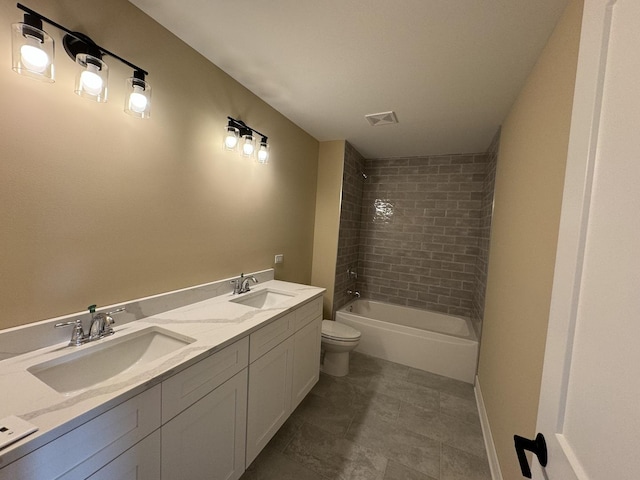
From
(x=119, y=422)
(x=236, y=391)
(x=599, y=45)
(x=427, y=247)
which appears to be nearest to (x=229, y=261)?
(x=236, y=391)

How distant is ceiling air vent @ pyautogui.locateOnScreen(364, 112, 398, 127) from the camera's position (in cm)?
219

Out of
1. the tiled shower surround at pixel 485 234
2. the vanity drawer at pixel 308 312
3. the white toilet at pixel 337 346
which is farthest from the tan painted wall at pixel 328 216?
the tiled shower surround at pixel 485 234

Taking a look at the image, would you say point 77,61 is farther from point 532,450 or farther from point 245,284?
point 532,450

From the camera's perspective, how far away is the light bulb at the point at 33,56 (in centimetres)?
88

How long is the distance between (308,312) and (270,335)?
0.49 m

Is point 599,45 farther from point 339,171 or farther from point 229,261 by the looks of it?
point 339,171

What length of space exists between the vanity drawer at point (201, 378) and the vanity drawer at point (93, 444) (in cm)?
5

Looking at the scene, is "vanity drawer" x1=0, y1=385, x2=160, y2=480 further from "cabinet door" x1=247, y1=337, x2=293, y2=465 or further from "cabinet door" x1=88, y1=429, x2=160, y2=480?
"cabinet door" x1=247, y1=337, x2=293, y2=465

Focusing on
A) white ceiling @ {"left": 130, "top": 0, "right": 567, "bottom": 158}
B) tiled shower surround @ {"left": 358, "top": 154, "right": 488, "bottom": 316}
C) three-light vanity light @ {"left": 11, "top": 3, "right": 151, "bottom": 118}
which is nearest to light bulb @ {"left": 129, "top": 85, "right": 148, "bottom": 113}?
three-light vanity light @ {"left": 11, "top": 3, "right": 151, "bottom": 118}

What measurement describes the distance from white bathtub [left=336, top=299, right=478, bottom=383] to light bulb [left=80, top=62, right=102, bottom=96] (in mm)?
2788

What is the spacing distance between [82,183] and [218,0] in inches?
41.2

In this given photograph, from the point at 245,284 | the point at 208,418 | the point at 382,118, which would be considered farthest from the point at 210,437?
the point at 382,118

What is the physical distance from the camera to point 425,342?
8.73 ft

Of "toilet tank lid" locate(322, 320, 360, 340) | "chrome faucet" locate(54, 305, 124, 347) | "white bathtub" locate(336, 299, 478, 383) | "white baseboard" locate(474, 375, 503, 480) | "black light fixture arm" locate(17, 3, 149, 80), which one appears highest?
"black light fixture arm" locate(17, 3, 149, 80)
